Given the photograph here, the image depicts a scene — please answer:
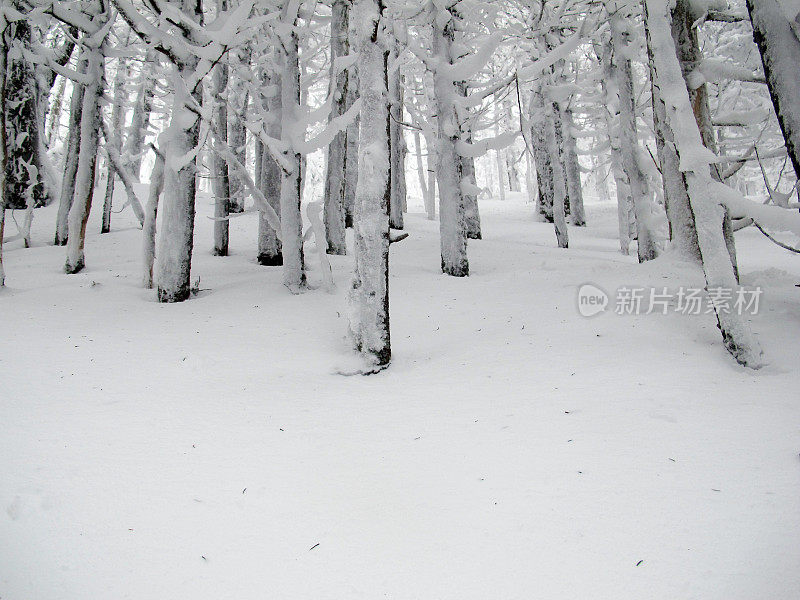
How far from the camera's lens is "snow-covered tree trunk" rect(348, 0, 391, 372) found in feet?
12.0

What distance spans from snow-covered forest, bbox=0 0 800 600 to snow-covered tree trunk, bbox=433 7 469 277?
Result: 0.03 meters

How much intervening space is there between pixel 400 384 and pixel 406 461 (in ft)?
3.17

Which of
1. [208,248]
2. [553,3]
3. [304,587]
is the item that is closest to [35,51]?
[208,248]

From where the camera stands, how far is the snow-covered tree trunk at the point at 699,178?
10.8 feet

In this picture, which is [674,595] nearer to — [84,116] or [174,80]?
[174,80]

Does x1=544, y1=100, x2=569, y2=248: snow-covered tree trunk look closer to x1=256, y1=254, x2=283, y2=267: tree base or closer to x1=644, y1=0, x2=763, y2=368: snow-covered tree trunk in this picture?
x1=256, y1=254, x2=283, y2=267: tree base

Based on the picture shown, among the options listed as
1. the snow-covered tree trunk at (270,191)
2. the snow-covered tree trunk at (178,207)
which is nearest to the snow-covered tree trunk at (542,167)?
the snow-covered tree trunk at (270,191)

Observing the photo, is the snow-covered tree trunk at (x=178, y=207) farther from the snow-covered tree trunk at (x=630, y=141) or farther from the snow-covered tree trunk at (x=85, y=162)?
the snow-covered tree trunk at (x=630, y=141)

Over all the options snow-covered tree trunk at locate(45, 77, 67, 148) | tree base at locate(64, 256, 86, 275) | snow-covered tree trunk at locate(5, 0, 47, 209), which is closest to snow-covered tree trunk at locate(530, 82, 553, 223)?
tree base at locate(64, 256, 86, 275)

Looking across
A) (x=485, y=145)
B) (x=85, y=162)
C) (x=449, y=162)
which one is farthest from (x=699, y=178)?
(x=85, y=162)

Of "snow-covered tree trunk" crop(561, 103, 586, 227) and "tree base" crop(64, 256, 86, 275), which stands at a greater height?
"snow-covered tree trunk" crop(561, 103, 586, 227)

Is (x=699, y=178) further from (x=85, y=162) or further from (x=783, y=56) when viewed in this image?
(x=85, y=162)

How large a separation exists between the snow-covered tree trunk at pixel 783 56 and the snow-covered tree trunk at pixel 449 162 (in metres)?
3.57

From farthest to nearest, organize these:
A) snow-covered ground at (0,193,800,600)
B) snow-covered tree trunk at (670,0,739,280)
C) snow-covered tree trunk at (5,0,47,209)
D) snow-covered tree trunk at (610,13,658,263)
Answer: snow-covered tree trunk at (5,0,47,209) → snow-covered tree trunk at (610,13,658,263) → snow-covered tree trunk at (670,0,739,280) → snow-covered ground at (0,193,800,600)
